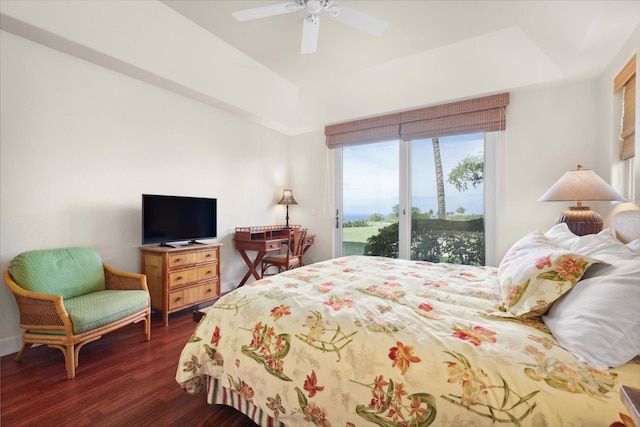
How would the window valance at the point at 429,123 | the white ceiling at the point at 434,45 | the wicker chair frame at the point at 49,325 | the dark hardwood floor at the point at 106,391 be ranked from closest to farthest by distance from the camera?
the dark hardwood floor at the point at 106,391, the wicker chair frame at the point at 49,325, the white ceiling at the point at 434,45, the window valance at the point at 429,123

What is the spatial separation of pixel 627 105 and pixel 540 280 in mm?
2214

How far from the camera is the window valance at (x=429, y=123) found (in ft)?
10.7

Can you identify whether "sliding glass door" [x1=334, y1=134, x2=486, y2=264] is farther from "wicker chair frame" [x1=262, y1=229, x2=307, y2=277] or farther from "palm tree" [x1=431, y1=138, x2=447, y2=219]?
"wicker chair frame" [x1=262, y1=229, x2=307, y2=277]

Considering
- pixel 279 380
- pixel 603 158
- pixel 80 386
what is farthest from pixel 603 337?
pixel 603 158

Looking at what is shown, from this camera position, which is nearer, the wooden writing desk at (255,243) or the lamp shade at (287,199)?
the wooden writing desk at (255,243)

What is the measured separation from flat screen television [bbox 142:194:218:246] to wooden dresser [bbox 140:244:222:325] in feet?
0.54

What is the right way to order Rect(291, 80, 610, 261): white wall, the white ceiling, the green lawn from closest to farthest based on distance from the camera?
the white ceiling → Rect(291, 80, 610, 261): white wall → the green lawn

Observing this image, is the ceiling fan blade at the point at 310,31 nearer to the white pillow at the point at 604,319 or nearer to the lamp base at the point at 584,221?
the white pillow at the point at 604,319

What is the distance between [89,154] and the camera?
2584mm

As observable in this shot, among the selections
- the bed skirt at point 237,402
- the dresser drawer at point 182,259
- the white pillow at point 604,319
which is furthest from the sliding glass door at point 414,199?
the bed skirt at point 237,402

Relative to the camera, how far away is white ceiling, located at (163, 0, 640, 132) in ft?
7.50

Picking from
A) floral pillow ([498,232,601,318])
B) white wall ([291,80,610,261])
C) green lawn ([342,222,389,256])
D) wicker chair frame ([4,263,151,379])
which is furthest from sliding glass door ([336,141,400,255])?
wicker chair frame ([4,263,151,379])

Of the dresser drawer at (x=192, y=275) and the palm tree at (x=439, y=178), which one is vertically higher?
the palm tree at (x=439, y=178)

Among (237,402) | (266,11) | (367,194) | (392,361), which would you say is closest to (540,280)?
(392,361)
